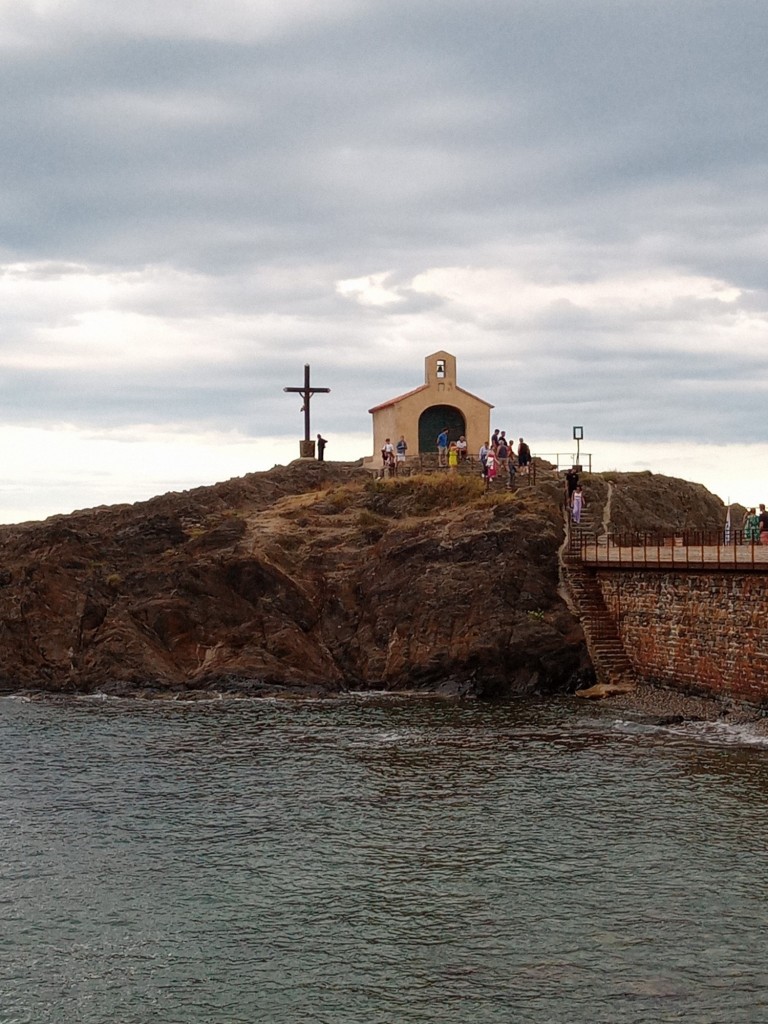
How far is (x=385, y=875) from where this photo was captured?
27031mm

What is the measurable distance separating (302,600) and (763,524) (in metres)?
21.0

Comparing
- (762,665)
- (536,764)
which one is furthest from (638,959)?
(762,665)

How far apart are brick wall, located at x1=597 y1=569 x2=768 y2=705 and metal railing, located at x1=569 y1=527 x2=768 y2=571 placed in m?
0.50

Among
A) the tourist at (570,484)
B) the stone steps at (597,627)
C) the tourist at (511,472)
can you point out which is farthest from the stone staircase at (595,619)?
the tourist at (511,472)

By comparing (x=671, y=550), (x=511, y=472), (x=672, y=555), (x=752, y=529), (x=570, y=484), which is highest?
(x=511, y=472)

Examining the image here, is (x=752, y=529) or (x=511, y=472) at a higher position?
(x=511, y=472)

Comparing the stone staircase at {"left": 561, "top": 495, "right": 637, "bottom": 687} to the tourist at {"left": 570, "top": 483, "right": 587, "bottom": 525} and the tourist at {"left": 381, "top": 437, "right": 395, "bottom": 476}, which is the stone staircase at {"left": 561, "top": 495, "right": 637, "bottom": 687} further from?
the tourist at {"left": 381, "top": 437, "right": 395, "bottom": 476}

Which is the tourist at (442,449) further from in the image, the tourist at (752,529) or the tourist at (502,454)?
the tourist at (752,529)

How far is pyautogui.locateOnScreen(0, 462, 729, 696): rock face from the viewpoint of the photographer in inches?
2040

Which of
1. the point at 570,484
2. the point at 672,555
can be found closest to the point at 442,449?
the point at 570,484

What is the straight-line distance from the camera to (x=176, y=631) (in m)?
54.5

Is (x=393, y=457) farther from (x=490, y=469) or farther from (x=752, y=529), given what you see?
(x=752, y=529)

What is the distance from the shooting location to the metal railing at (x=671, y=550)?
1706 inches

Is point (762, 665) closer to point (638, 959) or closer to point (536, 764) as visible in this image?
point (536, 764)
